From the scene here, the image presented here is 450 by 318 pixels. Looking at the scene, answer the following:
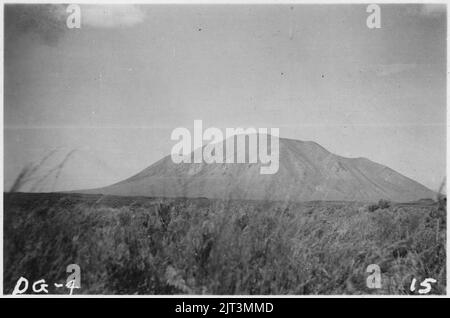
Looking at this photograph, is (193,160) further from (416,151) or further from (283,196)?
(416,151)

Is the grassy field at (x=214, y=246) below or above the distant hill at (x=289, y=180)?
below

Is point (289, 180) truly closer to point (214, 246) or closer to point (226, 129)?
point (226, 129)

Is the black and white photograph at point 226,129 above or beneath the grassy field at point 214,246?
above

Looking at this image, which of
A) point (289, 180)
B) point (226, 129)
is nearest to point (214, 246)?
point (289, 180)

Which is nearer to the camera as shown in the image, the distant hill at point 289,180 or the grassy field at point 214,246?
the grassy field at point 214,246
